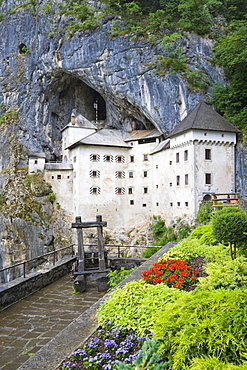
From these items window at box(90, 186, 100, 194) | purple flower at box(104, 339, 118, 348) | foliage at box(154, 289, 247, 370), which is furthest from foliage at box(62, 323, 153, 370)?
window at box(90, 186, 100, 194)

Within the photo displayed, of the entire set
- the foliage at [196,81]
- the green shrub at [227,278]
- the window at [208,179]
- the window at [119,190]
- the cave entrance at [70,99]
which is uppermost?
the cave entrance at [70,99]

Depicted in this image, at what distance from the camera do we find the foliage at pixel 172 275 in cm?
608

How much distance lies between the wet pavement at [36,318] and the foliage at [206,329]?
128 inches

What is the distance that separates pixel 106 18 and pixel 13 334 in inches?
1468

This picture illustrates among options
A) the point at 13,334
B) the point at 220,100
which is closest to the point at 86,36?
the point at 220,100

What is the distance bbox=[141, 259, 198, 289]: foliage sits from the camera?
608 centimetres

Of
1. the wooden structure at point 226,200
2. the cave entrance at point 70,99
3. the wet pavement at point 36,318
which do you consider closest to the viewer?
the wet pavement at point 36,318

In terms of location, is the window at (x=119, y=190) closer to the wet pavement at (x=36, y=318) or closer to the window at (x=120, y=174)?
the window at (x=120, y=174)

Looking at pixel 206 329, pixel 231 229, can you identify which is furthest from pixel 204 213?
pixel 206 329

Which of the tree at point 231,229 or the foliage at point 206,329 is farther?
the tree at point 231,229

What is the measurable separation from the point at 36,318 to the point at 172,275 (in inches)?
147

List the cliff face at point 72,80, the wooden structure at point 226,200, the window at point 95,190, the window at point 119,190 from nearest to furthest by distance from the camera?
1. the wooden structure at point 226,200
2. the cliff face at point 72,80
3. the window at point 95,190
4. the window at point 119,190

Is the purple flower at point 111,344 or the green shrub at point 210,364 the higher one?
the green shrub at point 210,364

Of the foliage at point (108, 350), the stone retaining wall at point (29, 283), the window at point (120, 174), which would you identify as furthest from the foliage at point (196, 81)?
the foliage at point (108, 350)
